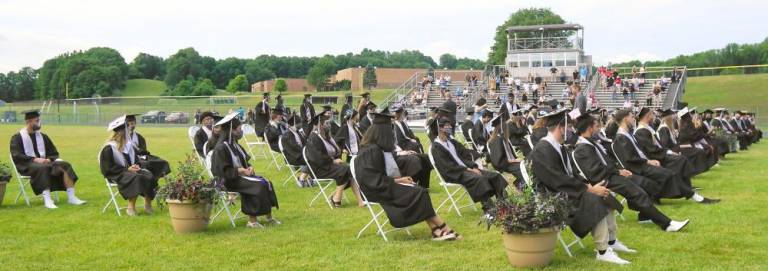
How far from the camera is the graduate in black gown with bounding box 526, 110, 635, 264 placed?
6973mm

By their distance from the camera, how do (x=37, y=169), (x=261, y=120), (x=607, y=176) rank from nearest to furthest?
1. (x=607, y=176)
2. (x=37, y=169)
3. (x=261, y=120)

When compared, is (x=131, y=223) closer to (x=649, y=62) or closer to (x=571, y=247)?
(x=571, y=247)

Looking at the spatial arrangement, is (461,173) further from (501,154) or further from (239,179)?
(239,179)

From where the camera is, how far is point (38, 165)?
11320mm

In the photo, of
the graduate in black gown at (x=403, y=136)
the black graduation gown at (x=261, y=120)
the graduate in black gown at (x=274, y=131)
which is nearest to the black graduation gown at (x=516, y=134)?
the graduate in black gown at (x=403, y=136)

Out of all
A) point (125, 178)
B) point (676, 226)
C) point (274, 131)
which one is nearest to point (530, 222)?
point (676, 226)

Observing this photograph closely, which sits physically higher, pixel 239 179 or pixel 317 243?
pixel 239 179

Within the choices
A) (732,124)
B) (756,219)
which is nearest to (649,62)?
(732,124)

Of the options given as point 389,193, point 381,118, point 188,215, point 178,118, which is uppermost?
point 381,118

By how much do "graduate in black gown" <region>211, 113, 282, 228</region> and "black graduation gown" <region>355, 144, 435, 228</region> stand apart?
159 centimetres

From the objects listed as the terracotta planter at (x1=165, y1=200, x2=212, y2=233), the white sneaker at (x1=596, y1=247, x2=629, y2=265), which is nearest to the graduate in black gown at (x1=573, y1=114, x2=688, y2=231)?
the white sneaker at (x1=596, y1=247, x2=629, y2=265)

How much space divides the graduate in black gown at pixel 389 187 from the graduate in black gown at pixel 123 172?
12.3ft

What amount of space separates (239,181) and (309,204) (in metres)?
2.16

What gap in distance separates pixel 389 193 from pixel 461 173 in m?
1.81
